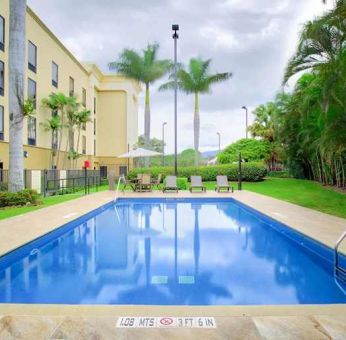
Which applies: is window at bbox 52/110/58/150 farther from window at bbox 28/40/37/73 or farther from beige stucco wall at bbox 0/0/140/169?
window at bbox 28/40/37/73

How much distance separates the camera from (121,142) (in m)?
35.7

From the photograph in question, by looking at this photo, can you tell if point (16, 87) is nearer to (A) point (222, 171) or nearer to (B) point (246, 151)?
(A) point (222, 171)

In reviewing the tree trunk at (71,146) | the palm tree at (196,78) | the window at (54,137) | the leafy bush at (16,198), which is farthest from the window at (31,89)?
the leafy bush at (16,198)

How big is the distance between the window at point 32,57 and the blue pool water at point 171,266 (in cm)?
1542

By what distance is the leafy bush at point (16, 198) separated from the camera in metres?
10.7

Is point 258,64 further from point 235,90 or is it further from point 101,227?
point 101,227

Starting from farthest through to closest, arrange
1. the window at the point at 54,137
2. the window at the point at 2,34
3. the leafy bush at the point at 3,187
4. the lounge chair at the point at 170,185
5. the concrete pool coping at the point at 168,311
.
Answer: the window at the point at 54,137 < the window at the point at 2,34 < the lounge chair at the point at 170,185 < the leafy bush at the point at 3,187 < the concrete pool coping at the point at 168,311

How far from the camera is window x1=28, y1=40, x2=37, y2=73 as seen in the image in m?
20.1

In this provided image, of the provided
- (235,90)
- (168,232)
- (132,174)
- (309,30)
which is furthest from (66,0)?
(235,90)

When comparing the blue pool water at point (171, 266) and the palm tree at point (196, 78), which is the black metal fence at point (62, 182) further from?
the palm tree at point (196, 78)

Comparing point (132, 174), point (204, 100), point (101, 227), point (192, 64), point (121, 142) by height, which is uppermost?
point (192, 64)

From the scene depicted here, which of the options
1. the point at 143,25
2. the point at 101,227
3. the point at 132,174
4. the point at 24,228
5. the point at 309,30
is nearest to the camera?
the point at 24,228

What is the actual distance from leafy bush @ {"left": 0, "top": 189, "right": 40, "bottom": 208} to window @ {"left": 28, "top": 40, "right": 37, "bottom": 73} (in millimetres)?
12280

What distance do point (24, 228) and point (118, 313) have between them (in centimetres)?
471
